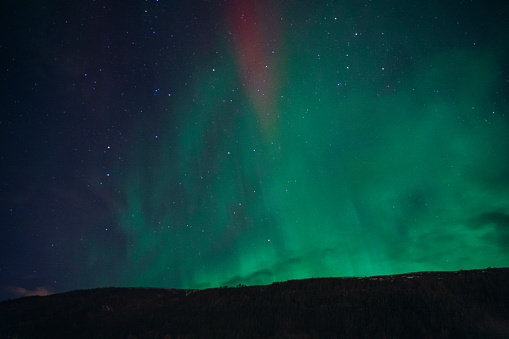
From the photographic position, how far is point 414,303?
386 inches

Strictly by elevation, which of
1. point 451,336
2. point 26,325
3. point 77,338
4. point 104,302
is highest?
point 104,302

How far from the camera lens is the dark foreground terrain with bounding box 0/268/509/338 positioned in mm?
8195

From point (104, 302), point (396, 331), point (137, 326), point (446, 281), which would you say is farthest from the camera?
point (104, 302)

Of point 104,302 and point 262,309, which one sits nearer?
point 262,309

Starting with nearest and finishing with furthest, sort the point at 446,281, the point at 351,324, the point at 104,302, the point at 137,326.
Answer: the point at 351,324 < the point at 137,326 < the point at 446,281 < the point at 104,302

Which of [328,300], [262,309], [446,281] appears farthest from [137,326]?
[446,281]

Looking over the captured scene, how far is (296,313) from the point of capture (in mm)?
10414

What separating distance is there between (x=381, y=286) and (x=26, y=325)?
51.4ft

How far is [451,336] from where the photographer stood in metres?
7.29

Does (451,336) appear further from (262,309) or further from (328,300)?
(262,309)

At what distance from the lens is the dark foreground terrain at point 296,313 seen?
820 cm

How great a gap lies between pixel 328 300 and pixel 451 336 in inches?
185

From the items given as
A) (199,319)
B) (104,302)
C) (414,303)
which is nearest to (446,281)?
(414,303)

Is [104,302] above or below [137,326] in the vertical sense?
above
